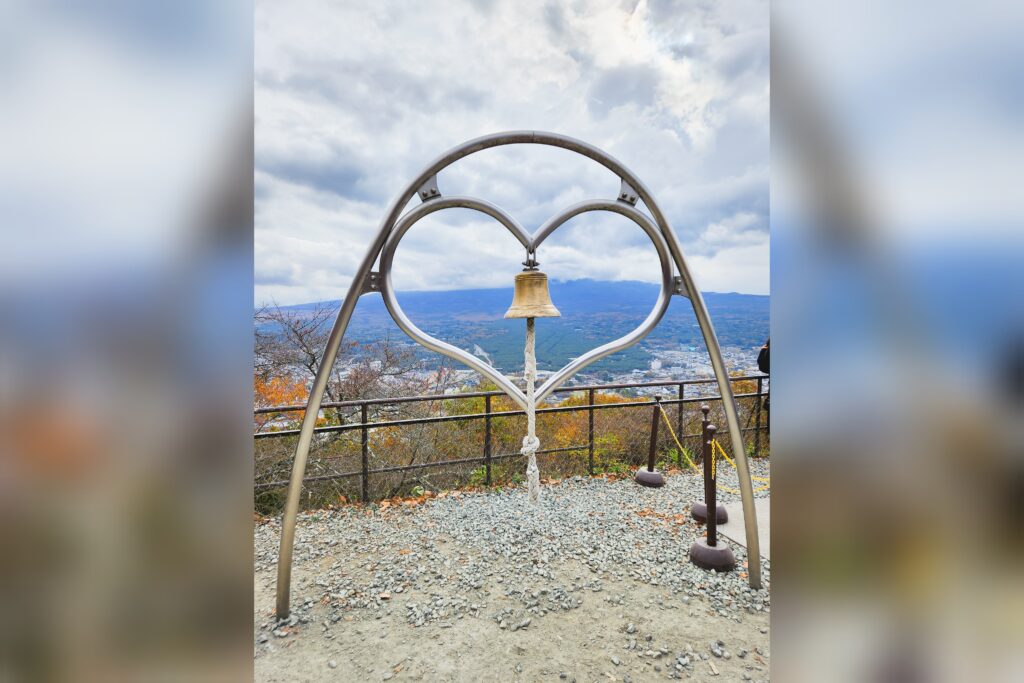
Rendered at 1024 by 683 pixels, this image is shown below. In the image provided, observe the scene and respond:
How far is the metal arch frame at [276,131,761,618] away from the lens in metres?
2.84

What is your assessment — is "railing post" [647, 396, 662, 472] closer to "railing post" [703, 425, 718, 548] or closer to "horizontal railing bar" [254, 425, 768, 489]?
"horizontal railing bar" [254, 425, 768, 489]

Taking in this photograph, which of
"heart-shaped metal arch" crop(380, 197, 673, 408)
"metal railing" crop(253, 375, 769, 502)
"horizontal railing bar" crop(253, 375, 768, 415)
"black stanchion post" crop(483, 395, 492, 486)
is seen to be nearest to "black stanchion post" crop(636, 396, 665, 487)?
"metal railing" crop(253, 375, 769, 502)

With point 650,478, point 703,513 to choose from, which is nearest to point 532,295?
point 703,513

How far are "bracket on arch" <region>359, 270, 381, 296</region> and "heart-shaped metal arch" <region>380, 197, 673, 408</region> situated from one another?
3 centimetres

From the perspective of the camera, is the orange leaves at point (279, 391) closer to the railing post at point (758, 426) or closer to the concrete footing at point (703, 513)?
the concrete footing at point (703, 513)

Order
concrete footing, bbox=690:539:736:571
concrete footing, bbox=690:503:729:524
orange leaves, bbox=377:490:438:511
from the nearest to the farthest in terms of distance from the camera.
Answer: concrete footing, bbox=690:539:736:571 < concrete footing, bbox=690:503:729:524 < orange leaves, bbox=377:490:438:511

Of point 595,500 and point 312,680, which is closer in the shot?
point 312,680

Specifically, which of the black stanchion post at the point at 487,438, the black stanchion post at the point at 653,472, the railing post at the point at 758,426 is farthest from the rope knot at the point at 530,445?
the railing post at the point at 758,426

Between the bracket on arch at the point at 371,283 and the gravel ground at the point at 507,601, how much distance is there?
2275mm

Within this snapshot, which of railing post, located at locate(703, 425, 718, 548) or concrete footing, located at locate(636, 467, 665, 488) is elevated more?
railing post, located at locate(703, 425, 718, 548)
